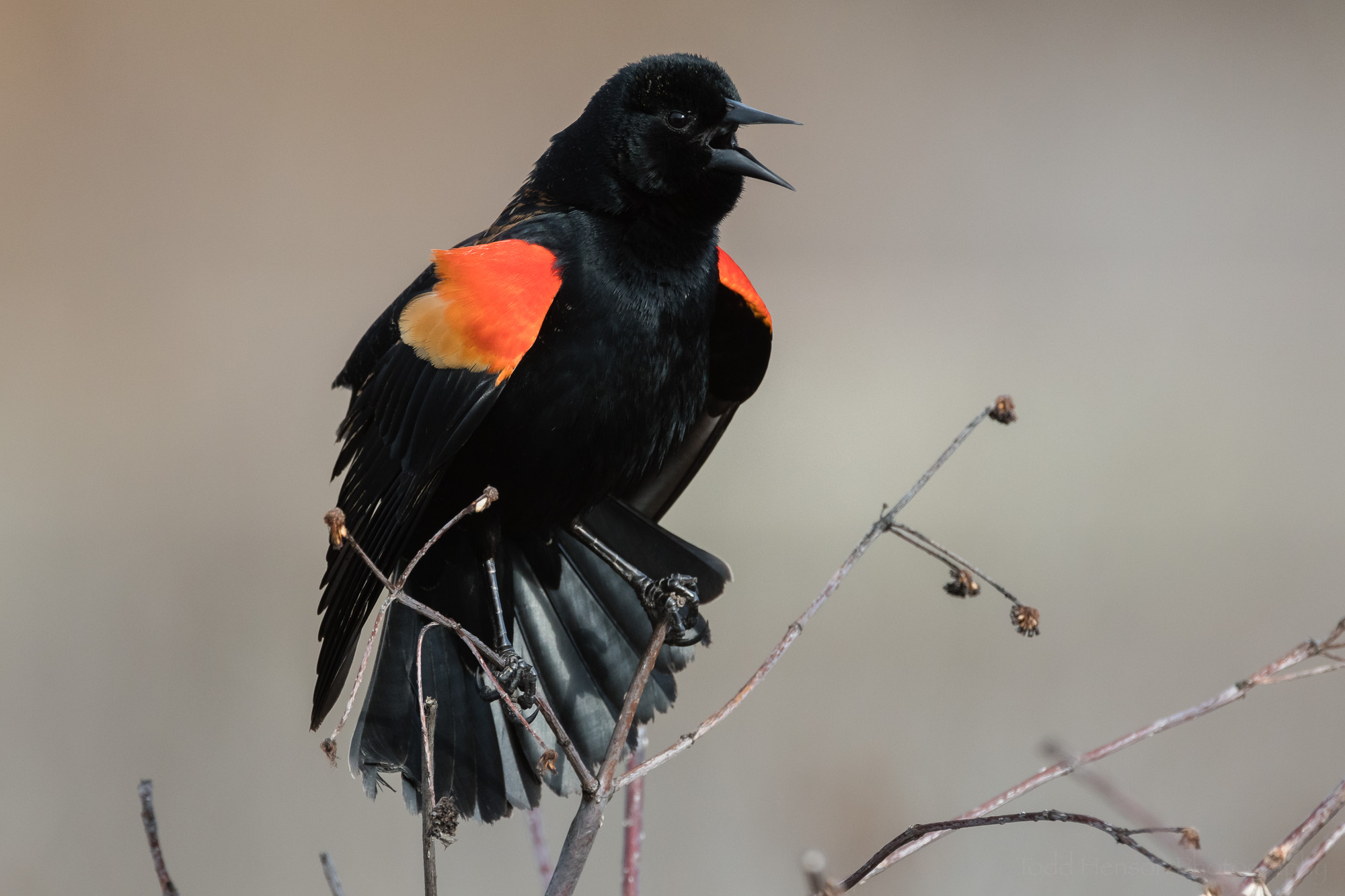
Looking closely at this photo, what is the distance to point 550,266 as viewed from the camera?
39.0 inches

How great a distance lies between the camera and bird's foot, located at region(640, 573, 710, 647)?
44.8 inches

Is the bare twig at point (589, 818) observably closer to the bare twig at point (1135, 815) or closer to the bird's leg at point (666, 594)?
the bare twig at point (1135, 815)

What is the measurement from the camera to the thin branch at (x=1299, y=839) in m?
0.47

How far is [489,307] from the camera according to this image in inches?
37.9

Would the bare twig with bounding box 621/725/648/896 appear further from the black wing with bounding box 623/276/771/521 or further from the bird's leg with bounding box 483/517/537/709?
the black wing with bounding box 623/276/771/521

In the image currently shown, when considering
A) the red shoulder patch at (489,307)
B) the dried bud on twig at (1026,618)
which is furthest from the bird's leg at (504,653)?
the dried bud on twig at (1026,618)

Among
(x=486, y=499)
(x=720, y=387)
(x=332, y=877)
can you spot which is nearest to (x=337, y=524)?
(x=486, y=499)

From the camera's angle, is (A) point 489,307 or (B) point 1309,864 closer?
(B) point 1309,864

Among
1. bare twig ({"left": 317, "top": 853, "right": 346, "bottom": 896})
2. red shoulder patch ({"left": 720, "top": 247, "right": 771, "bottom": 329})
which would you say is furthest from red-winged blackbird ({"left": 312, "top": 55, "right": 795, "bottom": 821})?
bare twig ({"left": 317, "top": 853, "right": 346, "bottom": 896})

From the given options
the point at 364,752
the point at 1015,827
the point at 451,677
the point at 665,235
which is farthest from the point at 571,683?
the point at 1015,827

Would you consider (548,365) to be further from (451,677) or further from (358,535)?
(451,677)

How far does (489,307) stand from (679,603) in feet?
1.38

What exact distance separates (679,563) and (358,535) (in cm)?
39

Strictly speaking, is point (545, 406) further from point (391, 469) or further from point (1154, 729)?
point (1154, 729)
